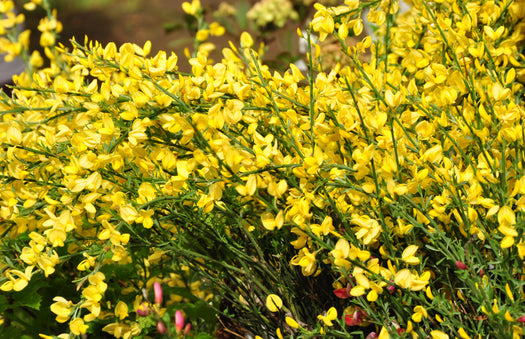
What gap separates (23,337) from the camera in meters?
1.17

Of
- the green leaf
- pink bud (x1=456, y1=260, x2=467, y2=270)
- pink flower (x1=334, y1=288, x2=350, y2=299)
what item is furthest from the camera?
the green leaf

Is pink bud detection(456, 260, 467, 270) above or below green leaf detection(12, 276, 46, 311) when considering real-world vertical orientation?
below

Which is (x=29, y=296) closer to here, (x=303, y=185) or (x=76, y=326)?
(x=76, y=326)

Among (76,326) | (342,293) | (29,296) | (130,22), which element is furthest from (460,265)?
(130,22)

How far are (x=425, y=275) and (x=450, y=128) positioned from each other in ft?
1.36

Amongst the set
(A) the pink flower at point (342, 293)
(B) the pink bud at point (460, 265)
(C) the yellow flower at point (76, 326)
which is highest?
(C) the yellow flower at point (76, 326)

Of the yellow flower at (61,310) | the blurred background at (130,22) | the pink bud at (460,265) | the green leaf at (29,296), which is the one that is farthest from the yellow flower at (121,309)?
the blurred background at (130,22)

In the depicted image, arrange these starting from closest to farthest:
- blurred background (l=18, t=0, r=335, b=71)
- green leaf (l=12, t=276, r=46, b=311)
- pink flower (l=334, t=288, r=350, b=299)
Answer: pink flower (l=334, t=288, r=350, b=299), green leaf (l=12, t=276, r=46, b=311), blurred background (l=18, t=0, r=335, b=71)

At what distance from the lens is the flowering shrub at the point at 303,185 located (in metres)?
0.85

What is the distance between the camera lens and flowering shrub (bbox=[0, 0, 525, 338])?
2.80ft

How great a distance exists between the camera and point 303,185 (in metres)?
0.92

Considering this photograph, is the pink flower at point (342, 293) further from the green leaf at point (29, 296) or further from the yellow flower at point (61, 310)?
the green leaf at point (29, 296)

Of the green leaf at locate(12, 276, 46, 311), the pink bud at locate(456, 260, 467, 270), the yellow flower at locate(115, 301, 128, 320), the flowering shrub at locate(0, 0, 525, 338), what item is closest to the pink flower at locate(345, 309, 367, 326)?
the flowering shrub at locate(0, 0, 525, 338)

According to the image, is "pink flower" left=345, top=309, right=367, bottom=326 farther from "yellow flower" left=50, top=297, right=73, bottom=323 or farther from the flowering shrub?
"yellow flower" left=50, top=297, right=73, bottom=323
